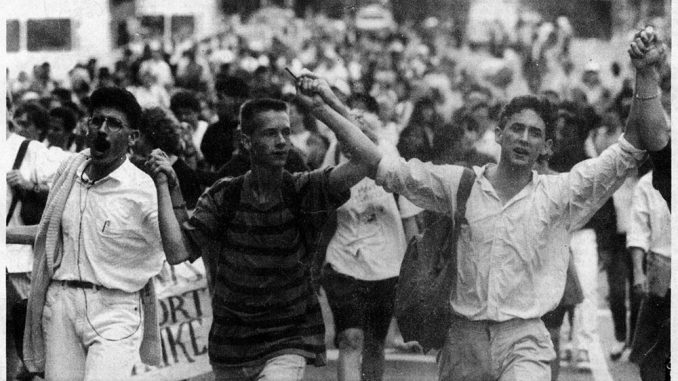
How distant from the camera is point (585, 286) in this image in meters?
9.37

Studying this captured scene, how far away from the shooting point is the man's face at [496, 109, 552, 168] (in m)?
5.89

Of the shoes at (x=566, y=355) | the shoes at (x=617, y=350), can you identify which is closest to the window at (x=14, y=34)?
the shoes at (x=566, y=355)

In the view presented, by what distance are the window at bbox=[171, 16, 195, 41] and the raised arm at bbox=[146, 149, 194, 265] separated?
1959 centimetres

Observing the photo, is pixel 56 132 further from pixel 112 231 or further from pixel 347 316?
pixel 112 231

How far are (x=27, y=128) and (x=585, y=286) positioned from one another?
4.43 metres

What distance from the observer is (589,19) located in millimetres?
41938

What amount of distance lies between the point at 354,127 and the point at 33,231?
175cm

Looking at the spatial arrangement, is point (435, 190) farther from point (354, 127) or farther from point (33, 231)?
point (33, 231)

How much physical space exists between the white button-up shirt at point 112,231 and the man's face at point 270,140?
0.49 m

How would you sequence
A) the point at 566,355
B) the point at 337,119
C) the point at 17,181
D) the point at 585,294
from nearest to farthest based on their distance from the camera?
the point at 337,119 → the point at 17,181 → the point at 585,294 → the point at 566,355

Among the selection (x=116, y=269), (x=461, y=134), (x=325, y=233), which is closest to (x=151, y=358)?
(x=116, y=269)

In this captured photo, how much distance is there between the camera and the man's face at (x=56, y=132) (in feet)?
34.3

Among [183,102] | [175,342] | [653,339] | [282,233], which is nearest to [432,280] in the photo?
[282,233]

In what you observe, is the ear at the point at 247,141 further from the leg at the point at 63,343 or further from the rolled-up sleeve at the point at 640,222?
the rolled-up sleeve at the point at 640,222
